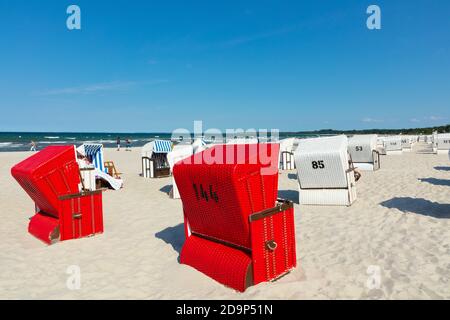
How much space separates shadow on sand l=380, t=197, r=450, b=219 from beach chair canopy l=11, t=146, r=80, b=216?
8.26 m

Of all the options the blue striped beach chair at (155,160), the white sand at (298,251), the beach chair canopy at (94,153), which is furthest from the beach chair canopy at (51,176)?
the blue striped beach chair at (155,160)

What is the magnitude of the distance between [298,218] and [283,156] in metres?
11.9

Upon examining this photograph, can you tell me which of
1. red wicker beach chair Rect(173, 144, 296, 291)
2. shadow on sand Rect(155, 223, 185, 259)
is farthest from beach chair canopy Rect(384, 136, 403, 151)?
red wicker beach chair Rect(173, 144, 296, 291)

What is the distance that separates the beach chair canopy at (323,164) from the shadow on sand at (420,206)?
149 cm

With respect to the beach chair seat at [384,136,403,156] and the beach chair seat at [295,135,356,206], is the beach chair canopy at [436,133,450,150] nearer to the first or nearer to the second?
the beach chair seat at [384,136,403,156]

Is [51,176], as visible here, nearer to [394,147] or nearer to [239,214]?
[239,214]

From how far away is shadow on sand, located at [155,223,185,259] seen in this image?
663 cm

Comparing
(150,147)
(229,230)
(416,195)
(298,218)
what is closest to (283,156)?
(150,147)

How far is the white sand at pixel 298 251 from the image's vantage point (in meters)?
4.45

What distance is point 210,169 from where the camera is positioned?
457 centimetres

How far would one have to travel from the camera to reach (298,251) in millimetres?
5992

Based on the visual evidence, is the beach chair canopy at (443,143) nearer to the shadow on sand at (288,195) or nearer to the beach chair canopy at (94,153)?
the shadow on sand at (288,195)
